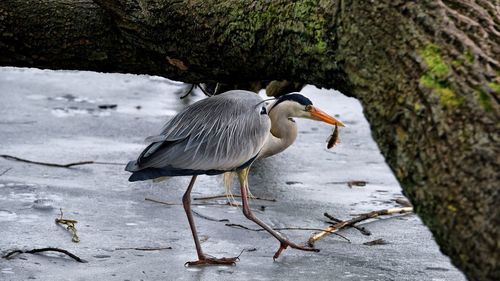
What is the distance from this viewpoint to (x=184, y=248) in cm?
619

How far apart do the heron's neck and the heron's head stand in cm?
3

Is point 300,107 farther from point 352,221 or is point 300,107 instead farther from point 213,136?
point 352,221

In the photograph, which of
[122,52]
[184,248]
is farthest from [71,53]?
[184,248]

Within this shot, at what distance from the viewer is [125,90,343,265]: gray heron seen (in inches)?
231

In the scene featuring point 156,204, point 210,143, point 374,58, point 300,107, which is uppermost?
point 374,58

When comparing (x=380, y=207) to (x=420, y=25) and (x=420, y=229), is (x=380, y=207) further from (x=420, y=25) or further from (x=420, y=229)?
(x=420, y=25)

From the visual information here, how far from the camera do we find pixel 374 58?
13.1 feet

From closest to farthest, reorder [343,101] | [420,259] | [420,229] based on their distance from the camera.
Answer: [420,259]
[420,229]
[343,101]

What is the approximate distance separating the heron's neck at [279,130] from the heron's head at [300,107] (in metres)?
0.03

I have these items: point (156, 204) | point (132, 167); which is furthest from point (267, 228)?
point (156, 204)

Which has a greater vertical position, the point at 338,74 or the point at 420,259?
the point at 338,74

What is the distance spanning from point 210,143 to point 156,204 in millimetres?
1046

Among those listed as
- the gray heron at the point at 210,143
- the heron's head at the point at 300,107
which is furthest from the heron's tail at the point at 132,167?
the heron's head at the point at 300,107

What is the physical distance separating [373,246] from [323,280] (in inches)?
28.7
